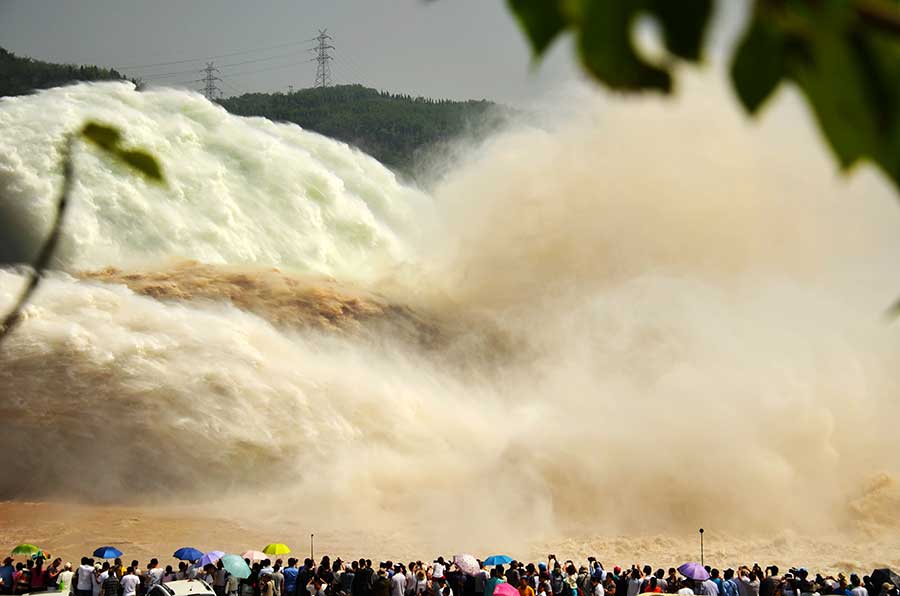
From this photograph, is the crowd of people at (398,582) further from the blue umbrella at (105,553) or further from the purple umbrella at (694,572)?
the blue umbrella at (105,553)

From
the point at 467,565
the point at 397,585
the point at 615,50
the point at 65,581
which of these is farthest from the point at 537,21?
the point at 65,581

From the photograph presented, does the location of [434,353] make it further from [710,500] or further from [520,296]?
[710,500]

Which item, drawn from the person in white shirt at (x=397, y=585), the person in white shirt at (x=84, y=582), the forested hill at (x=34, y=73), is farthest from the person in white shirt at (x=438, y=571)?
the forested hill at (x=34, y=73)

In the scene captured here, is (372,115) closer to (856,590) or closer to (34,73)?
(34,73)

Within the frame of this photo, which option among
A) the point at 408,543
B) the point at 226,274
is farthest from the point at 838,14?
the point at 226,274

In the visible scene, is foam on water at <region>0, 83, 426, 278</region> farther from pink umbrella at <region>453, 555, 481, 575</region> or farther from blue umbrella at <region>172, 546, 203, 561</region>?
pink umbrella at <region>453, 555, 481, 575</region>

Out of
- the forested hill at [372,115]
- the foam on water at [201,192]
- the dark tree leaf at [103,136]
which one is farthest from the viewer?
the forested hill at [372,115]
